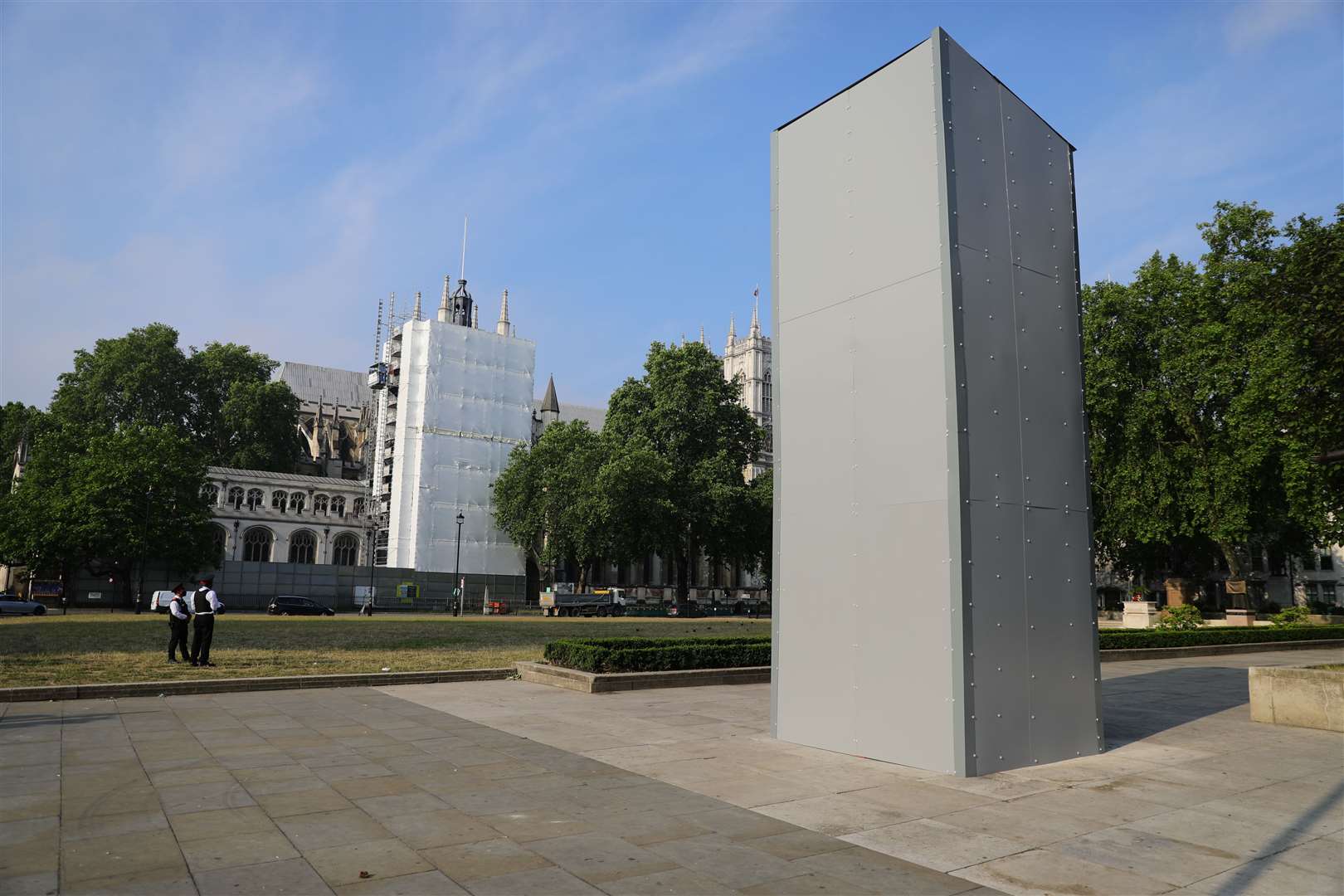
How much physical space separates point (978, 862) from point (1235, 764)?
15.7 ft

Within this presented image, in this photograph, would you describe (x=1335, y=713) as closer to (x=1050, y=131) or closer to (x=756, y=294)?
(x=1050, y=131)

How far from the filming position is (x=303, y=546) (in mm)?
67812

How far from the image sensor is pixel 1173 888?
4.59m

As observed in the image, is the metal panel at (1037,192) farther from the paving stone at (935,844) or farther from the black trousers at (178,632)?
the black trousers at (178,632)

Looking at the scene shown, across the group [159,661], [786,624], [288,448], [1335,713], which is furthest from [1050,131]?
[288,448]

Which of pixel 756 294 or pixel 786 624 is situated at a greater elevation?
pixel 756 294

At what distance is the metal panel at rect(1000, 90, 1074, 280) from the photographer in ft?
29.7

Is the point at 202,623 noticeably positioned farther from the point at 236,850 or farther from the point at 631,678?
the point at 236,850

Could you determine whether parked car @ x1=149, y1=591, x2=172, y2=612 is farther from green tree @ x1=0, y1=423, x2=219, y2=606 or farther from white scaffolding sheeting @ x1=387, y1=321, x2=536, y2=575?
white scaffolding sheeting @ x1=387, y1=321, x2=536, y2=575

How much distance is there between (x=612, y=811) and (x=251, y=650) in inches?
644

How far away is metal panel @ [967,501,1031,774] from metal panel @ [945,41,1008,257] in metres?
2.76

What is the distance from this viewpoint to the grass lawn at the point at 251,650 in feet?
46.5

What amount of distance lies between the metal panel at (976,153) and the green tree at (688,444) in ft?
142

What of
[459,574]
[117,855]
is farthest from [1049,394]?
[459,574]
